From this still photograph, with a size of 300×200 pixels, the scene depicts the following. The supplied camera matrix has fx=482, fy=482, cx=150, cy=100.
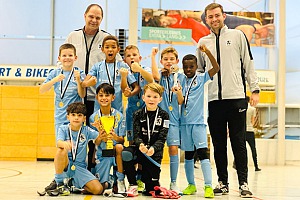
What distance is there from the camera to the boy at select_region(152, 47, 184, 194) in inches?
207

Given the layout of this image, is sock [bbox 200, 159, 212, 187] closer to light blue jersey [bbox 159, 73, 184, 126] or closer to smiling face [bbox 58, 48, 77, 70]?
light blue jersey [bbox 159, 73, 184, 126]

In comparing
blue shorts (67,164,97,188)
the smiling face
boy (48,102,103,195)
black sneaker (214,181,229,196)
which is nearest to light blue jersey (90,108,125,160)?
boy (48,102,103,195)

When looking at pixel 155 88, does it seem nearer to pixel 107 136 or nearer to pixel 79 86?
pixel 107 136

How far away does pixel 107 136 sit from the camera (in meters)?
5.05

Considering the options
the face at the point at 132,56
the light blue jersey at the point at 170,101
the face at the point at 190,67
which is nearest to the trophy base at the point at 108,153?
the light blue jersey at the point at 170,101

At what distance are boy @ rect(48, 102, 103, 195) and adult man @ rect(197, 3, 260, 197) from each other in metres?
1.39

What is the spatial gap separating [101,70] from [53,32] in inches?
386

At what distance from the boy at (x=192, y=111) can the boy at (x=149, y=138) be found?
331 millimetres

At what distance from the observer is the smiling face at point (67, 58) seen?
Answer: 205 inches

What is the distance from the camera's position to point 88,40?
554 cm

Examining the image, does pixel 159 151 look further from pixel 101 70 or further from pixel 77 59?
pixel 77 59

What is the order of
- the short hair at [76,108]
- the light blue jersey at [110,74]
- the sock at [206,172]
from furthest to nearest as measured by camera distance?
the light blue jersey at [110,74]
the sock at [206,172]
the short hair at [76,108]

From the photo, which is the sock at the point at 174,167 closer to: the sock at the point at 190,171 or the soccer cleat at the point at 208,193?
the sock at the point at 190,171

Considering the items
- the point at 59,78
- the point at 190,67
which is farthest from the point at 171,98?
the point at 59,78
